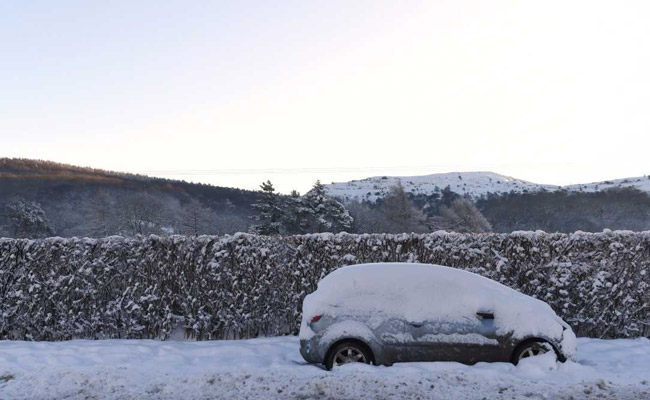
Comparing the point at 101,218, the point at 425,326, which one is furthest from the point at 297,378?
the point at 101,218

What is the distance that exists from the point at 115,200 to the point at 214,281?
8212cm

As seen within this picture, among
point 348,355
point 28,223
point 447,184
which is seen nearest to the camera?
point 348,355

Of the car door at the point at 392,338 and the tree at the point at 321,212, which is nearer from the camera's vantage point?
the car door at the point at 392,338

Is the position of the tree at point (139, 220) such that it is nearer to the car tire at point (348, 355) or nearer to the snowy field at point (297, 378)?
the snowy field at point (297, 378)

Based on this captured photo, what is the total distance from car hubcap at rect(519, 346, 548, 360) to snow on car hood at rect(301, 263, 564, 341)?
19 centimetres

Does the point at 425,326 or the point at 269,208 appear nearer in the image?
the point at 425,326

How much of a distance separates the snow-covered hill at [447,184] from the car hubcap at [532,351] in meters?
135

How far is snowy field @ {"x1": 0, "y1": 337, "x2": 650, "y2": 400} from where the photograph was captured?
5863mm

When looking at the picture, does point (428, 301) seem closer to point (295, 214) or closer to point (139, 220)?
point (295, 214)

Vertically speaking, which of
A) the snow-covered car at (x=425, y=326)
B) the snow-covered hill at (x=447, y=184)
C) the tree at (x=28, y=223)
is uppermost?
the snow-covered hill at (x=447, y=184)

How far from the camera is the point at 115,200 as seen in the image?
83.8m

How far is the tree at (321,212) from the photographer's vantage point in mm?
47647

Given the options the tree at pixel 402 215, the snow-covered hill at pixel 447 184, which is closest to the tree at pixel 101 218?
the tree at pixel 402 215

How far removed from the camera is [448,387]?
5914 millimetres
